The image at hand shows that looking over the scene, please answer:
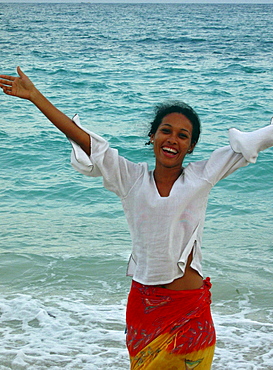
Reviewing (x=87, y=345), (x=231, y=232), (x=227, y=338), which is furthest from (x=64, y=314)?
(x=231, y=232)

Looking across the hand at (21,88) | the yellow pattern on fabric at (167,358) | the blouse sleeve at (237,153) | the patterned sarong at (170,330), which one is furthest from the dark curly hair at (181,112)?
the yellow pattern on fabric at (167,358)

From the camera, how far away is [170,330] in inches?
85.1

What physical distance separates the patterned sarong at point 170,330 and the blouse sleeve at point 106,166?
44cm

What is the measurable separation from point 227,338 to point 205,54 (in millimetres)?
21858

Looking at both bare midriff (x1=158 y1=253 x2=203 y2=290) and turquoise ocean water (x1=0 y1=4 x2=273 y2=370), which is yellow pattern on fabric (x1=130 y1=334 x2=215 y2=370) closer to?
bare midriff (x1=158 y1=253 x2=203 y2=290)

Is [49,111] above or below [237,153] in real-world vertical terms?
above

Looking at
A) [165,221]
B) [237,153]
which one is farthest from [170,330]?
[237,153]

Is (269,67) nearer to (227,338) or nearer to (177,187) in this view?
(227,338)

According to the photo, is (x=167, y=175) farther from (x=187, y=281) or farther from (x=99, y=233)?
(x=99, y=233)

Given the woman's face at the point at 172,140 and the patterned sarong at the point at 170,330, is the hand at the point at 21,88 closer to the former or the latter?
the woman's face at the point at 172,140

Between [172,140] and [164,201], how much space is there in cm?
26

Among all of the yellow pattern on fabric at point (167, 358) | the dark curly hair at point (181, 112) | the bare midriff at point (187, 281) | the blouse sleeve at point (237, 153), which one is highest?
the dark curly hair at point (181, 112)

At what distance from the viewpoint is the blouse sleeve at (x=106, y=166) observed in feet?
7.03

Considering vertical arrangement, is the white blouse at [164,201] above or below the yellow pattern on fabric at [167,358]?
above
